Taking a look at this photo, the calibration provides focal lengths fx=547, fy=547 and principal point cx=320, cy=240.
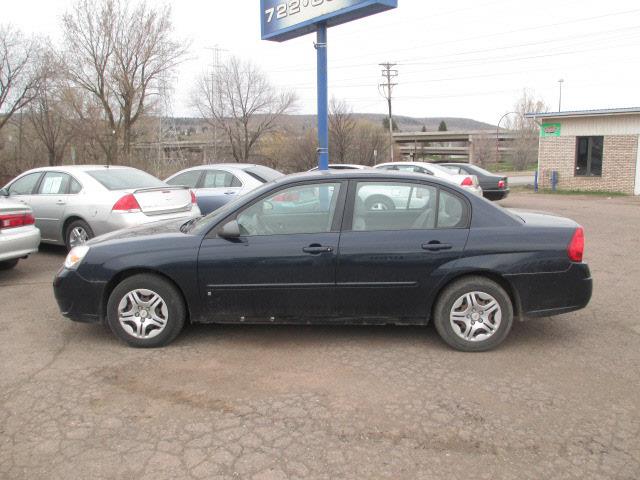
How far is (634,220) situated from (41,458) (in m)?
14.3

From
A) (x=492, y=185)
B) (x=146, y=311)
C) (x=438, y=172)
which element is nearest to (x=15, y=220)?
(x=146, y=311)

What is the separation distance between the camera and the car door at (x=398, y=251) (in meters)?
4.42

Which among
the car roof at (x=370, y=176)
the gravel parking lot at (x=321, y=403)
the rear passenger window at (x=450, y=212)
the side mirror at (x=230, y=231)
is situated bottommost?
the gravel parking lot at (x=321, y=403)

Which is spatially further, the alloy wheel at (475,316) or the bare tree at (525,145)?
the bare tree at (525,145)

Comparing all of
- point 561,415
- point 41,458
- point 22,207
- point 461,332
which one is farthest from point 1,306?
point 561,415

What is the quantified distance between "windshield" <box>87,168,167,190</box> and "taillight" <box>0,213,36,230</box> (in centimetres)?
131

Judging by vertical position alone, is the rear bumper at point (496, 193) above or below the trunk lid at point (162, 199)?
below

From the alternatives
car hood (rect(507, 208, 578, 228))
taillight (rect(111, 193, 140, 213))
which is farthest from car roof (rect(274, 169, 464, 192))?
taillight (rect(111, 193, 140, 213))

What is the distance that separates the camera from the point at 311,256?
14.6 feet

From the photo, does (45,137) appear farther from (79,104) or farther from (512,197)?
(512,197)

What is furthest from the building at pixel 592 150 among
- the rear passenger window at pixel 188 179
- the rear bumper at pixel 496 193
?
the rear passenger window at pixel 188 179

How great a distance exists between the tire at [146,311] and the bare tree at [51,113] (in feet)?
104

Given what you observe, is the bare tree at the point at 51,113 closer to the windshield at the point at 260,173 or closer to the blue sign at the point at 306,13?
the blue sign at the point at 306,13

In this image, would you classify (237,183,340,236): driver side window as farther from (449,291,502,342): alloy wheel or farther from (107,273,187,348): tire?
(449,291,502,342): alloy wheel
